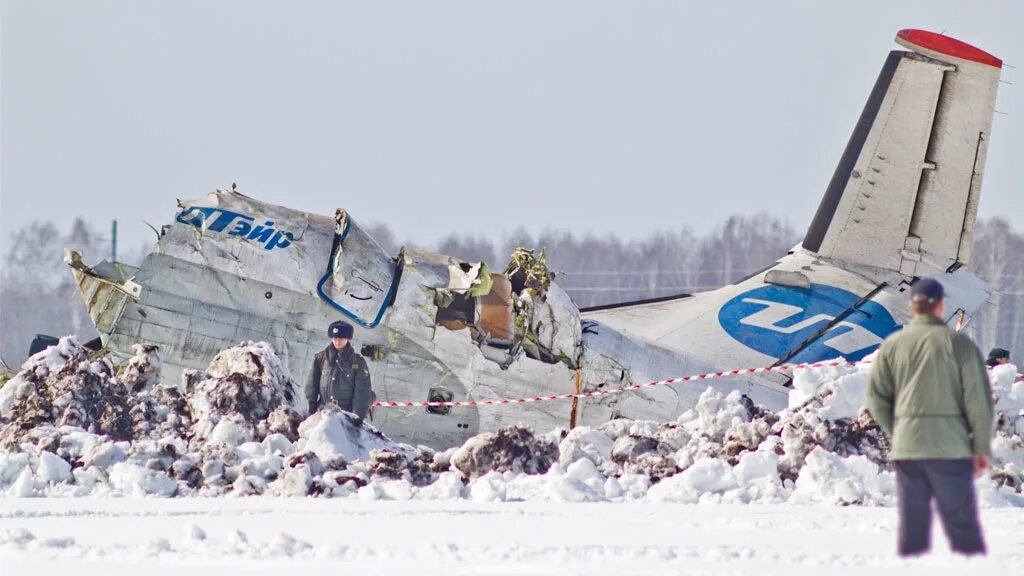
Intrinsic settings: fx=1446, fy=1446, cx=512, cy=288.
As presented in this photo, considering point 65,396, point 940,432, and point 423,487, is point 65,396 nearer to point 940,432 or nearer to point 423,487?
point 423,487

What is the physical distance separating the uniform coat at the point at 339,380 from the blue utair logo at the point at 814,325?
4.96 metres

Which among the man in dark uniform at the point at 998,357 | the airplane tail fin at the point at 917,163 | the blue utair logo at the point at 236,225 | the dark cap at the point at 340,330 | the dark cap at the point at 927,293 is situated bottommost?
the dark cap at the point at 340,330

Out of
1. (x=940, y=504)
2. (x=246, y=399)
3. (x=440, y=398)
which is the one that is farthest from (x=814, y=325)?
(x=940, y=504)

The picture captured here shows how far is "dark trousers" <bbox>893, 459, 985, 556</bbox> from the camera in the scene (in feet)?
22.9

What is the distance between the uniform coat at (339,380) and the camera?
44.2ft

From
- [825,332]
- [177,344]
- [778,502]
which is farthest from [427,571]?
[825,332]

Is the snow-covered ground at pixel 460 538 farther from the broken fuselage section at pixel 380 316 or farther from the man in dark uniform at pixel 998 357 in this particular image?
the man in dark uniform at pixel 998 357

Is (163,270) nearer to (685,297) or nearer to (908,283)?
(685,297)

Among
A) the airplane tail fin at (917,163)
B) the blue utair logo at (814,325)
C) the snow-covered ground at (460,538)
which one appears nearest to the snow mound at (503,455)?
the snow-covered ground at (460,538)

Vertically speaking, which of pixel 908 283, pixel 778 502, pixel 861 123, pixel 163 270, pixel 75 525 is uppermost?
pixel 861 123

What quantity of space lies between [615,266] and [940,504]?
83110mm

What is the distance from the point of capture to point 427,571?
6867 mm

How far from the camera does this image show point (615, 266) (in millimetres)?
90000

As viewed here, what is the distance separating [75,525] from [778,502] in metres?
4.83
